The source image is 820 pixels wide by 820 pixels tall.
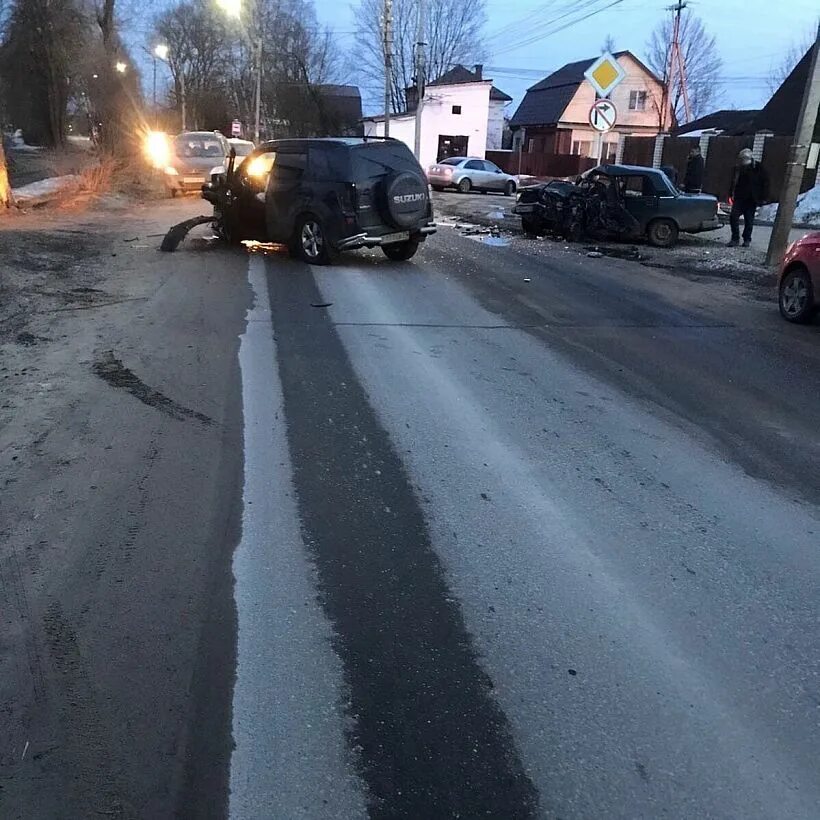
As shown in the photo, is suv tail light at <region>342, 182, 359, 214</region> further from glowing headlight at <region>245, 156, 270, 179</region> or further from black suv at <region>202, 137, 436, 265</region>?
glowing headlight at <region>245, 156, 270, 179</region>

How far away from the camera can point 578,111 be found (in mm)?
50844

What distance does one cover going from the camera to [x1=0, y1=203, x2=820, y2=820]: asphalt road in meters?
2.57

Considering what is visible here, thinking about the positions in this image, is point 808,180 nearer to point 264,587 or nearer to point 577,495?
point 577,495

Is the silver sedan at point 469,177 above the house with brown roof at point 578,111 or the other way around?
the other way around

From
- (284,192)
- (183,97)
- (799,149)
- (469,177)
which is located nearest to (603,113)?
(799,149)

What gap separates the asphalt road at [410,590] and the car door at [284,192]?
19.5ft

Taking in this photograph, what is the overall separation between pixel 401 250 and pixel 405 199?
3.97 feet

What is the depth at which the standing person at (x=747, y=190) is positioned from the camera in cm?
1584

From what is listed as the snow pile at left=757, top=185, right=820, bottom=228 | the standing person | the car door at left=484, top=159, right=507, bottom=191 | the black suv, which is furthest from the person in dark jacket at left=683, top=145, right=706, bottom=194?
the car door at left=484, top=159, right=507, bottom=191

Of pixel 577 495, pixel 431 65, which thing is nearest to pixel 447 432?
pixel 577 495

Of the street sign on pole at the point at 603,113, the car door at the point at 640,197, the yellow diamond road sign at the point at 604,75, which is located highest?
the yellow diamond road sign at the point at 604,75

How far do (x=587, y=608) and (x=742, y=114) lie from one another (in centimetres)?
4979

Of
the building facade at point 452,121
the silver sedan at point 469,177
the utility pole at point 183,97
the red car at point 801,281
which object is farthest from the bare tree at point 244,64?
the red car at point 801,281

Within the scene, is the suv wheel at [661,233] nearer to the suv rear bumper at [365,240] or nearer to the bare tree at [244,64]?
the suv rear bumper at [365,240]
